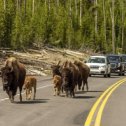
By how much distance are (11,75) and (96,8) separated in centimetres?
9390

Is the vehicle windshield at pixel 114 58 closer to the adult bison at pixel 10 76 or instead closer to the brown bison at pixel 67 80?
the brown bison at pixel 67 80

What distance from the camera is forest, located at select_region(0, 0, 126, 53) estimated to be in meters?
58.9

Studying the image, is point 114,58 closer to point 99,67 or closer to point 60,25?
point 99,67

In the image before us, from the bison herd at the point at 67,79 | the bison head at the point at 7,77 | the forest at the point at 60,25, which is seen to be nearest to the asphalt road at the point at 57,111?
the bison herd at the point at 67,79

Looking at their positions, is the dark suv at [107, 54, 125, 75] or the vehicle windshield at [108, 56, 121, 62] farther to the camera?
the vehicle windshield at [108, 56, 121, 62]

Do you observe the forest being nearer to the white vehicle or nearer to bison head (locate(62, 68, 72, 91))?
the white vehicle

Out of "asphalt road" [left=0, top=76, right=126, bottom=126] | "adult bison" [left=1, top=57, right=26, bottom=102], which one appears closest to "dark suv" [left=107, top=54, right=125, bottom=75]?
"asphalt road" [left=0, top=76, right=126, bottom=126]

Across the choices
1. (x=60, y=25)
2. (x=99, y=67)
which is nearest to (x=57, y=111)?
(x=99, y=67)

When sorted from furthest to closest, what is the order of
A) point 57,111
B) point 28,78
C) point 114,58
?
point 114,58 < point 28,78 < point 57,111

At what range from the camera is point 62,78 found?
22203 mm

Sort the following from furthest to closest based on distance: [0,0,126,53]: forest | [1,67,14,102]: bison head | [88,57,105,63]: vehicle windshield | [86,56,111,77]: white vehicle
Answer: [0,0,126,53]: forest < [88,57,105,63]: vehicle windshield < [86,56,111,77]: white vehicle < [1,67,14,102]: bison head

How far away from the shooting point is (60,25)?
8262 cm

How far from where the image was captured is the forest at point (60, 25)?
2319 inches

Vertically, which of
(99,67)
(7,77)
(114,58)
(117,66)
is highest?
(7,77)
